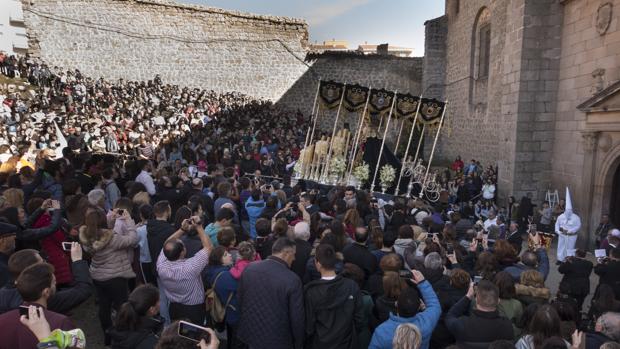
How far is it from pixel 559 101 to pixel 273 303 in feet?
37.8

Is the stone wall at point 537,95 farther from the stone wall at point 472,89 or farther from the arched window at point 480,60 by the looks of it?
the arched window at point 480,60

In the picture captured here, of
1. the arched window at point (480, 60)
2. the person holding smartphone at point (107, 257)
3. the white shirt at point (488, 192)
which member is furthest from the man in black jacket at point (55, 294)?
the arched window at point (480, 60)

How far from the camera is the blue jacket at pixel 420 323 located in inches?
128

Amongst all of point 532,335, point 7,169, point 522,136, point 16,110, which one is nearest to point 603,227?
point 522,136

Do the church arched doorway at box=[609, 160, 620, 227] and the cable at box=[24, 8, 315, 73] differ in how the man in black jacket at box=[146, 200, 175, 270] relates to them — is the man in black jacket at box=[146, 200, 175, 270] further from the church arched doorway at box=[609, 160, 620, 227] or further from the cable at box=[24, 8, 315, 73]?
the cable at box=[24, 8, 315, 73]

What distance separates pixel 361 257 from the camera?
4.47m

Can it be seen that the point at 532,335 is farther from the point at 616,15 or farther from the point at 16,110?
the point at 16,110

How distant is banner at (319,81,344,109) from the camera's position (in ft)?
42.6

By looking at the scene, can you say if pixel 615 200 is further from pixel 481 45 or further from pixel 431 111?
pixel 481 45

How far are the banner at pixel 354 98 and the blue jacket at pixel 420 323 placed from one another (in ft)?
32.0

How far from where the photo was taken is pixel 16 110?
1469 cm

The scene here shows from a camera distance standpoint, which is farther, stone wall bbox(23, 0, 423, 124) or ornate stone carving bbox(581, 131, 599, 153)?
stone wall bbox(23, 0, 423, 124)

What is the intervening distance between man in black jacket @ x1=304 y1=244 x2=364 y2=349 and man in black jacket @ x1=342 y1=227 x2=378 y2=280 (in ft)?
2.80

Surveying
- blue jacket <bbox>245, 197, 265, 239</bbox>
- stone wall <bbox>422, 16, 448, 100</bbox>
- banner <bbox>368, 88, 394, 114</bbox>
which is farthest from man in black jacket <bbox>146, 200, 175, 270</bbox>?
stone wall <bbox>422, 16, 448, 100</bbox>
